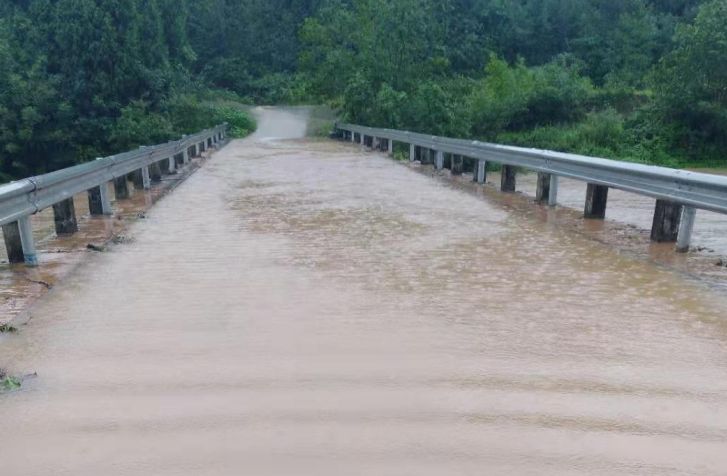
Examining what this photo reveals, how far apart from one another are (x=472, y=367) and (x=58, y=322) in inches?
121

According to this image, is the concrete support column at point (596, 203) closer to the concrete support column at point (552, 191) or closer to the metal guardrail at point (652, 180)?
the metal guardrail at point (652, 180)

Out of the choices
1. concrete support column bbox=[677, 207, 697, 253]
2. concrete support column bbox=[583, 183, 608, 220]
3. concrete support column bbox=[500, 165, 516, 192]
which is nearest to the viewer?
concrete support column bbox=[677, 207, 697, 253]

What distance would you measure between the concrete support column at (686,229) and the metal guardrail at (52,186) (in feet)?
22.2

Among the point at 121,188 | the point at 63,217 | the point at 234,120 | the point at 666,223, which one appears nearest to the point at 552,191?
the point at 666,223

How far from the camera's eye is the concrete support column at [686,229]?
6793 mm

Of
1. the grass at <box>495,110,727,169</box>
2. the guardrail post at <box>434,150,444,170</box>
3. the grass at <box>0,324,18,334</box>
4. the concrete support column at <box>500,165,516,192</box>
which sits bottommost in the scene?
the grass at <box>495,110,727,169</box>

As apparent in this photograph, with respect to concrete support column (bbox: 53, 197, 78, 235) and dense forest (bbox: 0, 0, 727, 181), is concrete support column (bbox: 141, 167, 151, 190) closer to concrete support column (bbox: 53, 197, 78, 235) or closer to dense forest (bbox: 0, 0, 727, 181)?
concrete support column (bbox: 53, 197, 78, 235)

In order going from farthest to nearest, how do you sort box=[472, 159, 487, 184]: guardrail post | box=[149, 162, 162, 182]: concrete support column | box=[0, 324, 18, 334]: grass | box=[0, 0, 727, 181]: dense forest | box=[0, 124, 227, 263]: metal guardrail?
box=[0, 0, 727, 181]: dense forest < box=[149, 162, 162, 182]: concrete support column < box=[472, 159, 487, 184]: guardrail post < box=[0, 124, 227, 263]: metal guardrail < box=[0, 324, 18, 334]: grass

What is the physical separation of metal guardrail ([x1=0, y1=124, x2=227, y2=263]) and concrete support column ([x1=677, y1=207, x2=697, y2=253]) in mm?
6774

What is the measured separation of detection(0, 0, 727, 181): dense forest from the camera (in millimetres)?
28656

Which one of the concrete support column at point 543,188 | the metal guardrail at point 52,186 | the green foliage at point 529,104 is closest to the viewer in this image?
the metal guardrail at point 52,186

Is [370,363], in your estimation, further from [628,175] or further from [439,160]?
[439,160]

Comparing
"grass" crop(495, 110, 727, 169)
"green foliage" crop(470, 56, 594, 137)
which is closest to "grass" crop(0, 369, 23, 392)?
"grass" crop(495, 110, 727, 169)

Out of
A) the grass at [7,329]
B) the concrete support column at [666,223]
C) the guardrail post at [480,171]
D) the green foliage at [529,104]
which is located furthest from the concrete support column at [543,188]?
the green foliage at [529,104]
